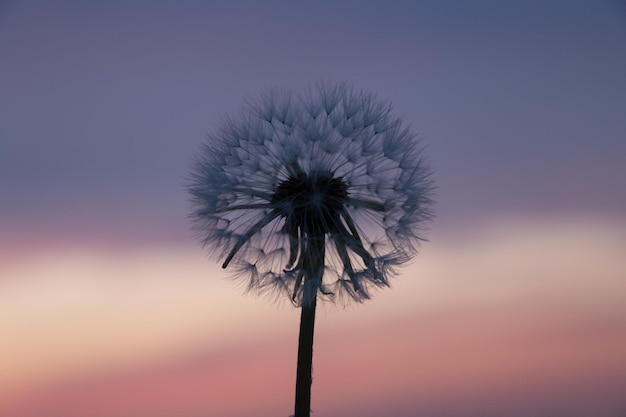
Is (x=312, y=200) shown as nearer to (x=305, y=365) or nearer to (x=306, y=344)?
(x=306, y=344)

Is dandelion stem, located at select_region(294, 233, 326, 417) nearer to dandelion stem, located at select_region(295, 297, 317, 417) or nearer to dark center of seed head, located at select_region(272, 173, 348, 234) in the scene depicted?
dandelion stem, located at select_region(295, 297, 317, 417)

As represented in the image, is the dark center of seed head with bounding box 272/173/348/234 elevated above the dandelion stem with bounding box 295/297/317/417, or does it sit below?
above

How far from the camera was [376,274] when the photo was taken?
18.3 feet

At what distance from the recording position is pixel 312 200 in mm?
5438

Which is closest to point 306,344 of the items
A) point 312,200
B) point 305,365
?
point 305,365

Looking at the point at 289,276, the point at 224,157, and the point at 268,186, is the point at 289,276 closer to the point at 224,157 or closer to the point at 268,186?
the point at 268,186

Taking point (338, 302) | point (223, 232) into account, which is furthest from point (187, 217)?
point (338, 302)

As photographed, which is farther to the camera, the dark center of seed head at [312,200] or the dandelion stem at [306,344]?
the dark center of seed head at [312,200]

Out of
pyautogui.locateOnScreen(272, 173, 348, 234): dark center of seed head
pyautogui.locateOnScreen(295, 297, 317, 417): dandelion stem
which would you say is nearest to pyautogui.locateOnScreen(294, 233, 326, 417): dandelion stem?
pyautogui.locateOnScreen(295, 297, 317, 417): dandelion stem

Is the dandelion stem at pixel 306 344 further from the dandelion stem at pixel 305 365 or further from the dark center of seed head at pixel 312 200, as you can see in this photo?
the dark center of seed head at pixel 312 200

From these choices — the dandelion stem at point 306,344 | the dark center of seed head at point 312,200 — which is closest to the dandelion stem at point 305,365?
the dandelion stem at point 306,344

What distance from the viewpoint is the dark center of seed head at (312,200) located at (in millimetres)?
5473

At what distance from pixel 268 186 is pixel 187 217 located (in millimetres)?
859

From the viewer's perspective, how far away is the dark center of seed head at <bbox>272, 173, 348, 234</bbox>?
5.47 meters
